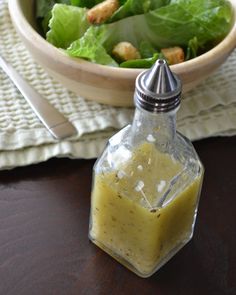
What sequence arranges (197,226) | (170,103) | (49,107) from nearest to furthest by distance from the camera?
(170,103)
(197,226)
(49,107)

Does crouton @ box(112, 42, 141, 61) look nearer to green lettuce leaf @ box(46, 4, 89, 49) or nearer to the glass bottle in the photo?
green lettuce leaf @ box(46, 4, 89, 49)

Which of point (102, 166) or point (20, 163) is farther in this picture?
point (20, 163)

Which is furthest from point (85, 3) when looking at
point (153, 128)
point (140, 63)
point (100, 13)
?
point (153, 128)

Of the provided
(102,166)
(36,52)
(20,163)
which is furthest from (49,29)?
(102,166)

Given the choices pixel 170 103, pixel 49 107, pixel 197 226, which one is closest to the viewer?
pixel 170 103

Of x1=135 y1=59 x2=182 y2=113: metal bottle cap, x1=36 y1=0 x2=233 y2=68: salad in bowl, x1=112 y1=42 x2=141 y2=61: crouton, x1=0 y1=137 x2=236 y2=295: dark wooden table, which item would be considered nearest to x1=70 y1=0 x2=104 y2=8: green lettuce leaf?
x1=36 y1=0 x2=233 y2=68: salad in bowl

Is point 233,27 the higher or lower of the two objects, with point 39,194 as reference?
higher

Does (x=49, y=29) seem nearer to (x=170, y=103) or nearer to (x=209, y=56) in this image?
(x=209, y=56)
